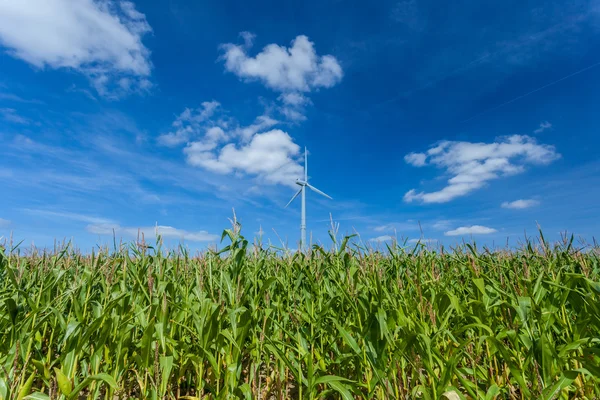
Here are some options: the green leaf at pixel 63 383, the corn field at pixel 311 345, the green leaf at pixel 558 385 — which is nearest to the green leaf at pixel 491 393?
the corn field at pixel 311 345

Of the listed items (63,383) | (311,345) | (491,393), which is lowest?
(491,393)

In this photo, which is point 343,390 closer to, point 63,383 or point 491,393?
point 491,393

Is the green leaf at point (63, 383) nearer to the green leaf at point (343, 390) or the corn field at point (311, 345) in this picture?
the corn field at point (311, 345)

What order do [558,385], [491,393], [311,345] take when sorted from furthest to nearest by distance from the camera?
1. [311,345]
2. [491,393]
3. [558,385]

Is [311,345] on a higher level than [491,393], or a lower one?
higher

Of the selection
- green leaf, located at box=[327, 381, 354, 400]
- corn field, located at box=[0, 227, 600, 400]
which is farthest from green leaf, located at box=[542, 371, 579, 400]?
green leaf, located at box=[327, 381, 354, 400]

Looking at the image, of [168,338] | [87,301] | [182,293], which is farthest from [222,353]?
[87,301]

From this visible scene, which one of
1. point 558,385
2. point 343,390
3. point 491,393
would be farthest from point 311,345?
point 558,385

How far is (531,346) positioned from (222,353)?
11.9ft

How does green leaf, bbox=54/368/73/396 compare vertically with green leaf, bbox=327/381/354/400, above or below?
above

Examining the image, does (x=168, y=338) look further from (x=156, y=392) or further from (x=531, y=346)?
(x=531, y=346)

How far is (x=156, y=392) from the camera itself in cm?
367

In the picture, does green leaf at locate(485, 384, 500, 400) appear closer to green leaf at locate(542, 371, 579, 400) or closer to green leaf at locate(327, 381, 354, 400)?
green leaf at locate(542, 371, 579, 400)

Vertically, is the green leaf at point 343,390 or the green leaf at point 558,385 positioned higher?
the green leaf at point 558,385
